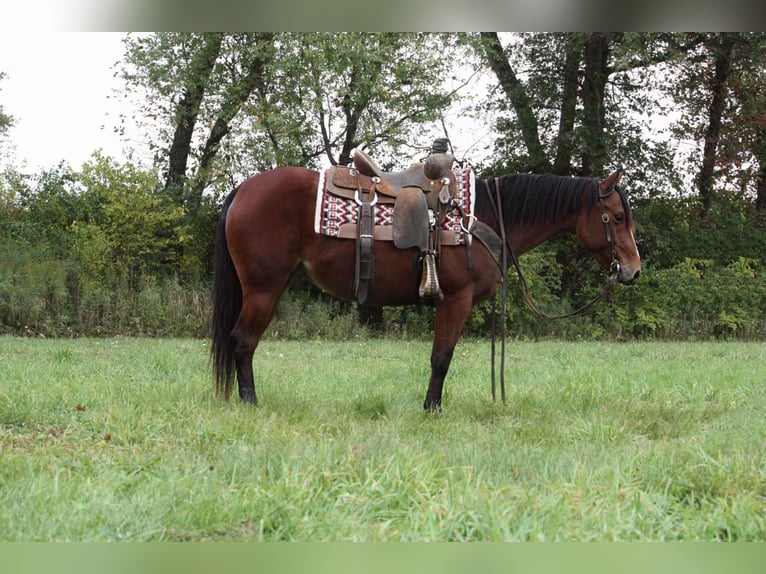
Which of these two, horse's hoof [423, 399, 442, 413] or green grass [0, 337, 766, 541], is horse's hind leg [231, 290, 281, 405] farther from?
horse's hoof [423, 399, 442, 413]

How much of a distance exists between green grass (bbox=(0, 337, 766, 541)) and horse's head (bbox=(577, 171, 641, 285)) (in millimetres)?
1045

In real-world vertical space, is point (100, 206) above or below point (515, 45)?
below

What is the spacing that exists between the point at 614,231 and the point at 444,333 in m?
1.47

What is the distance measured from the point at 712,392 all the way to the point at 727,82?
1232cm

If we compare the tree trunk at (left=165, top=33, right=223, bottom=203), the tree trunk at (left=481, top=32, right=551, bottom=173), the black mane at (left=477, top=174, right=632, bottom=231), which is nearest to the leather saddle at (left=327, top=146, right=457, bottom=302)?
the black mane at (left=477, top=174, right=632, bottom=231)

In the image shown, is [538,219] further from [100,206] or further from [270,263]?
[100,206]

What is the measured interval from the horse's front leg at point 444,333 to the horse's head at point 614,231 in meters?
1.08

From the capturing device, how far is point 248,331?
480 cm

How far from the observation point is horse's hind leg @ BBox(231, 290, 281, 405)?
4.79 m

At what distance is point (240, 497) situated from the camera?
255 cm

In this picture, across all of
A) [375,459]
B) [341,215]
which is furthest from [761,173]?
[375,459]

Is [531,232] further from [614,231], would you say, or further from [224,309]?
[224,309]

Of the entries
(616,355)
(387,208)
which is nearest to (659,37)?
(616,355)

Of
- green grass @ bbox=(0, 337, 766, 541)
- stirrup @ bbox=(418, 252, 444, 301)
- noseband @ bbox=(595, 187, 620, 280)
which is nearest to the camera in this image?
green grass @ bbox=(0, 337, 766, 541)
